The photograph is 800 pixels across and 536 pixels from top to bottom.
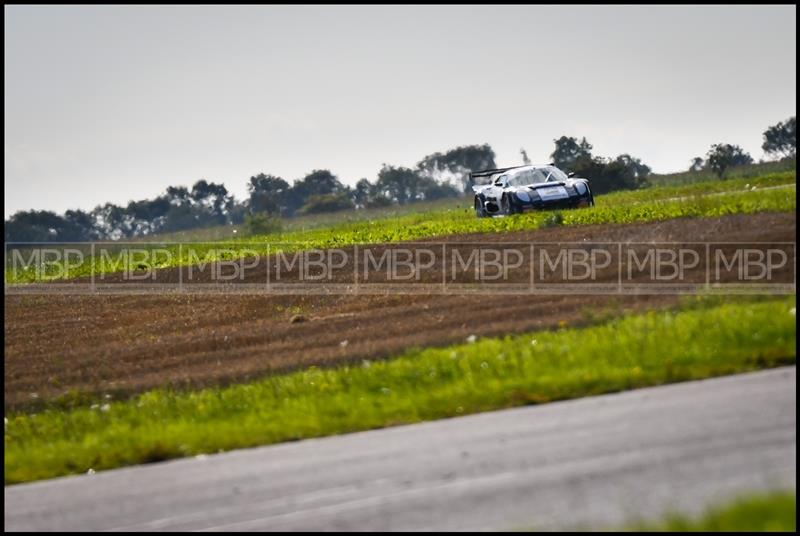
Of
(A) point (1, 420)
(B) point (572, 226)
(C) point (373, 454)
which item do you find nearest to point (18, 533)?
(C) point (373, 454)

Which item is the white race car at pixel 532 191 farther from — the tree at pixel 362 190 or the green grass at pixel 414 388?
the tree at pixel 362 190

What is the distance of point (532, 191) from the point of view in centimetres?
3300

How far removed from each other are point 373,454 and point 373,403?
2.42 m

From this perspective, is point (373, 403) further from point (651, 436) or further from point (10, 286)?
point (10, 286)

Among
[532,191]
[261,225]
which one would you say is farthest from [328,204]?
[532,191]

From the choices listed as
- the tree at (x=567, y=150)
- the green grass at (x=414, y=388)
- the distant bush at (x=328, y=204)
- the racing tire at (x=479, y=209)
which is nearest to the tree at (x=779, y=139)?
the tree at (x=567, y=150)

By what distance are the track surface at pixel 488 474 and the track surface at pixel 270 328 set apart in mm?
4432

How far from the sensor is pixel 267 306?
23141 millimetres

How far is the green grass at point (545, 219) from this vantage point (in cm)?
2392

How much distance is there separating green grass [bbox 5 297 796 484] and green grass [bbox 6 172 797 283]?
8139 mm

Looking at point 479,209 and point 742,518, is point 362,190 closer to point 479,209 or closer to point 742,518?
point 479,209

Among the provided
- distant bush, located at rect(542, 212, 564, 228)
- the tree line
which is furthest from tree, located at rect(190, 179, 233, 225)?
distant bush, located at rect(542, 212, 564, 228)

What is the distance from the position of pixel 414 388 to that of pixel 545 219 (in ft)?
51.5

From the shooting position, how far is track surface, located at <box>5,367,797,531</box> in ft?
26.0
